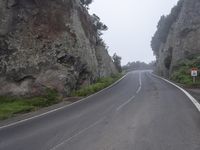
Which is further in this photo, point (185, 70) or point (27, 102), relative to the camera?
point (185, 70)

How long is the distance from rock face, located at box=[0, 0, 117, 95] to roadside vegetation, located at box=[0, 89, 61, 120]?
95 cm

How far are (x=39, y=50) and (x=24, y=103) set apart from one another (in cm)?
645

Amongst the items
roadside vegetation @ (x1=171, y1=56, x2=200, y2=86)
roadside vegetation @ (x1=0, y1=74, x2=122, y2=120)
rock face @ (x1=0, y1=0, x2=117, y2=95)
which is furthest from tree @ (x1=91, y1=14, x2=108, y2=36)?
roadside vegetation @ (x1=0, y1=74, x2=122, y2=120)

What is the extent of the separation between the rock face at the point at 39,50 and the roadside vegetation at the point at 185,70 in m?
9.83

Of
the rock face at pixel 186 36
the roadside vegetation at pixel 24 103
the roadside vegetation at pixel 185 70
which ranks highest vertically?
the rock face at pixel 186 36

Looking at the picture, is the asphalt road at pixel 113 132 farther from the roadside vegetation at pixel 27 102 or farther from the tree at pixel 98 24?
the tree at pixel 98 24

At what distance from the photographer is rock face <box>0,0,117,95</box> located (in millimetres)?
24531

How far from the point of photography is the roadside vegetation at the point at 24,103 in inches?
717

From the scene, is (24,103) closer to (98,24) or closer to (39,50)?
(39,50)

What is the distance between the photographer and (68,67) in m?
26.4

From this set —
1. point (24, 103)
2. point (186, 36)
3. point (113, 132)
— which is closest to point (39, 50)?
point (24, 103)

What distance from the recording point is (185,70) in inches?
1492

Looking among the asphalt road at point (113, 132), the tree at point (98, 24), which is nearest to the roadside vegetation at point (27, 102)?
the asphalt road at point (113, 132)

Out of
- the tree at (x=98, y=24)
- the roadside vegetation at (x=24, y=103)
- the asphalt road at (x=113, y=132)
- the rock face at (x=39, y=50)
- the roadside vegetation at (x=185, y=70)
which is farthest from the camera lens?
the tree at (x=98, y=24)
